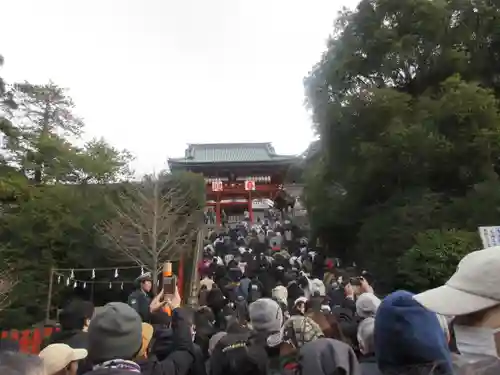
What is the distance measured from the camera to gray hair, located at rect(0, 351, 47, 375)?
1543mm

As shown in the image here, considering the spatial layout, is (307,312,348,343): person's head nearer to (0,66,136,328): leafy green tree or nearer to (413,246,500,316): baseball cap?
(413,246,500,316): baseball cap

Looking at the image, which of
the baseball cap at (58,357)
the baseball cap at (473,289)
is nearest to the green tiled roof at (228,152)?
the baseball cap at (58,357)

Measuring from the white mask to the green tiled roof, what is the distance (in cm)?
3574

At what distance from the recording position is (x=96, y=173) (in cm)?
1934

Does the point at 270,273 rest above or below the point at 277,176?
below

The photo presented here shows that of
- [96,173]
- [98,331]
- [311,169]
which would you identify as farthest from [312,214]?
[98,331]

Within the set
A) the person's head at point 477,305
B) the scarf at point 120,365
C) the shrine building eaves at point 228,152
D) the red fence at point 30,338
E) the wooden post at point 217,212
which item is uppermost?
the shrine building eaves at point 228,152

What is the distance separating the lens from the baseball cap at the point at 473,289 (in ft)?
5.21

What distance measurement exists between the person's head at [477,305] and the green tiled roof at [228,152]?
1406 inches

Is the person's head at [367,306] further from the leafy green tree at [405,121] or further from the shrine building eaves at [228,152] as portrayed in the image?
the shrine building eaves at [228,152]

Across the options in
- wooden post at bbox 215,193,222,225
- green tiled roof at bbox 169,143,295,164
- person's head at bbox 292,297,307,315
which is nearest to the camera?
person's head at bbox 292,297,307,315

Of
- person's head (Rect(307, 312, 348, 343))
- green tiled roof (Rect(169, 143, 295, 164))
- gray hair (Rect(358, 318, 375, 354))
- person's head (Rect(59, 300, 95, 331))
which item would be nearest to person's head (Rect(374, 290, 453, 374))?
gray hair (Rect(358, 318, 375, 354))

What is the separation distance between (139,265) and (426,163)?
33.9 feet

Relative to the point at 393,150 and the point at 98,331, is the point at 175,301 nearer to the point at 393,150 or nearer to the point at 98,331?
the point at 98,331
